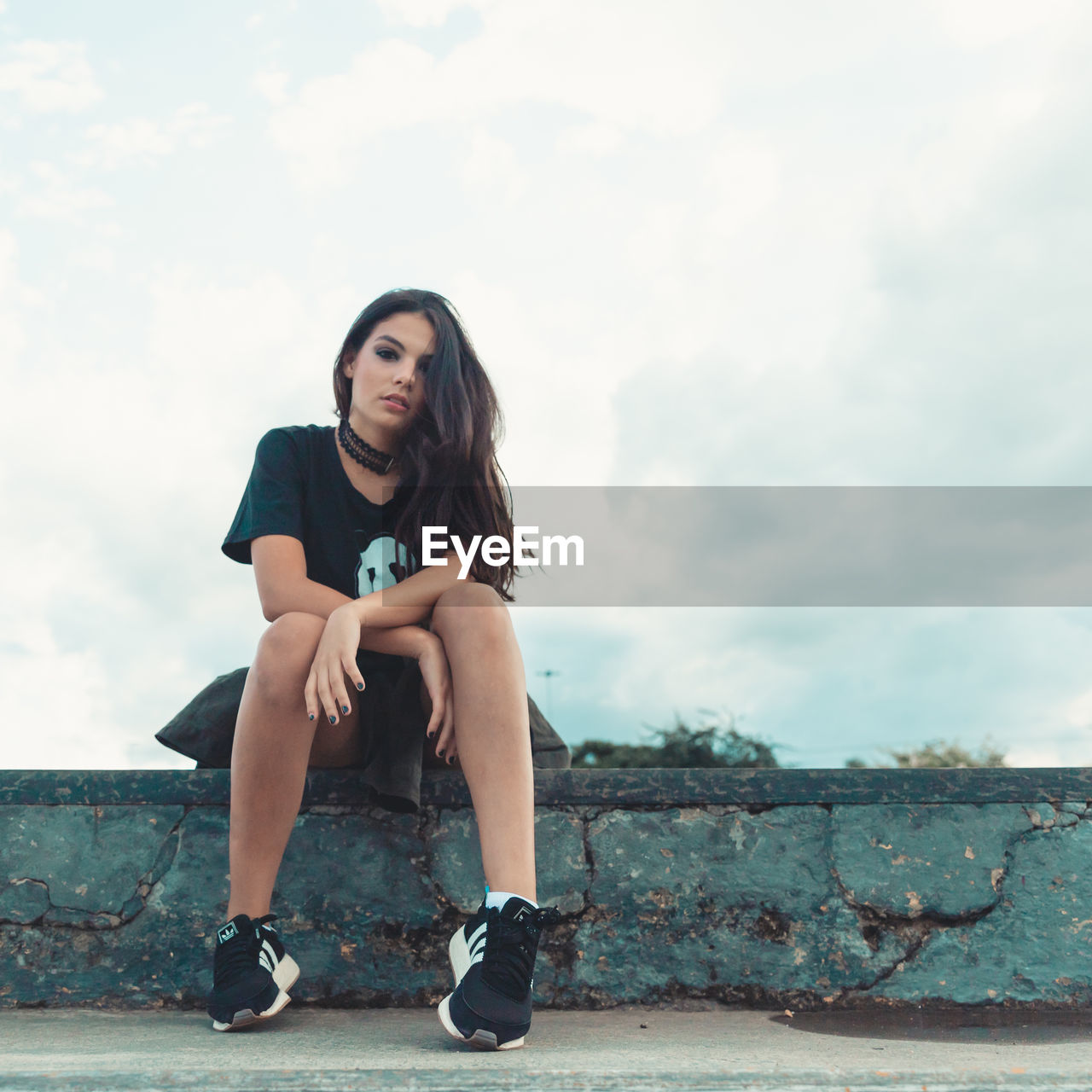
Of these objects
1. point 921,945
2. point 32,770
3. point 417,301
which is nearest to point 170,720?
point 32,770

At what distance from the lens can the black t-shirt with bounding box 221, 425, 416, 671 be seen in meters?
1.63

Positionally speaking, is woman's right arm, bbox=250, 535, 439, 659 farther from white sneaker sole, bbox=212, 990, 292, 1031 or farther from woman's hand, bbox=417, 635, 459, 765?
white sneaker sole, bbox=212, 990, 292, 1031

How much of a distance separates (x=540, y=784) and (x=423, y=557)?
0.46m

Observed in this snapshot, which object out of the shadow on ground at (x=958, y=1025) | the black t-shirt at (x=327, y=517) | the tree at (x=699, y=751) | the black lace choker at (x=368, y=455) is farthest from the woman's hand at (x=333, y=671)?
the tree at (x=699, y=751)

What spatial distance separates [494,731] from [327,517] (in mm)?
599

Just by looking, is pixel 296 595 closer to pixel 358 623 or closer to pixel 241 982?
pixel 358 623

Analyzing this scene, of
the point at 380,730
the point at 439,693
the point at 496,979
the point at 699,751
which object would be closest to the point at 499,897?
the point at 496,979

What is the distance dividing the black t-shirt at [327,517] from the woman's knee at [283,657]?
253 millimetres

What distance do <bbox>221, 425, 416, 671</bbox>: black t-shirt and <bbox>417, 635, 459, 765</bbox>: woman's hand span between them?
215 mm

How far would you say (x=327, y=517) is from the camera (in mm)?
1707

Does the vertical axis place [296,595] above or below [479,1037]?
above

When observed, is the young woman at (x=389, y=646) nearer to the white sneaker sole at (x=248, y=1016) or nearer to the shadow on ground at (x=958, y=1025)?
the white sneaker sole at (x=248, y=1016)

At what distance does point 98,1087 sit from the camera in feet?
3.17

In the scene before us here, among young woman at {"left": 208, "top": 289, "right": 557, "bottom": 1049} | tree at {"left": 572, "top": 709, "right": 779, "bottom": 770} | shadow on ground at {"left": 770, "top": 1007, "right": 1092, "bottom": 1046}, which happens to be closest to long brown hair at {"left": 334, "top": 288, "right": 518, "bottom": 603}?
young woman at {"left": 208, "top": 289, "right": 557, "bottom": 1049}
